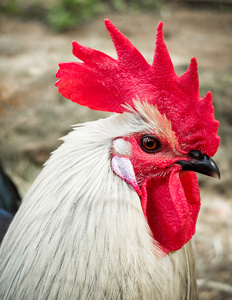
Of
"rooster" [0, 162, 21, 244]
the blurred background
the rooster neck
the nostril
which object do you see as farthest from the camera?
the blurred background

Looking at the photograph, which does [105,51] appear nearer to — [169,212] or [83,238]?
[169,212]

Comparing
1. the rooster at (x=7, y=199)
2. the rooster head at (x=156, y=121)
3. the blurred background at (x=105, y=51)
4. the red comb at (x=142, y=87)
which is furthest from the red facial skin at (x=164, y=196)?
the blurred background at (x=105, y=51)

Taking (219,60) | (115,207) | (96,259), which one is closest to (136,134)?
(115,207)

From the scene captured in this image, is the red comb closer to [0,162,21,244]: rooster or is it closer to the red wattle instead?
the red wattle

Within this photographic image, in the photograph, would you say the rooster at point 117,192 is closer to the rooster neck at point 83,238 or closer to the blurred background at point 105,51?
the rooster neck at point 83,238

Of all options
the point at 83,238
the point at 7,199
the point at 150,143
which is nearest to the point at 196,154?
the point at 150,143

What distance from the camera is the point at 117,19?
7.12 metres

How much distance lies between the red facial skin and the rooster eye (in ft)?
0.06

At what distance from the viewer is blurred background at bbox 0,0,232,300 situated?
11.8 ft

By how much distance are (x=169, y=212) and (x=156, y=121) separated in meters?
0.46

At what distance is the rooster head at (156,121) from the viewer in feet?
5.44

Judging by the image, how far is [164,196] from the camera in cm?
175

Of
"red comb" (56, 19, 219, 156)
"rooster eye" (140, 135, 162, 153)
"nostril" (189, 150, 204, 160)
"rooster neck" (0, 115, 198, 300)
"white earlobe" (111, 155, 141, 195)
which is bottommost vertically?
"rooster neck" (0, 115, 198, 300)

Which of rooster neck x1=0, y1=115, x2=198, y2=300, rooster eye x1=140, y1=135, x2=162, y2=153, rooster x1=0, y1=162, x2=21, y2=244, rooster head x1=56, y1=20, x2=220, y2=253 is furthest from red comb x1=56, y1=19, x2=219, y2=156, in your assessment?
rooster x1=0, y1=162, x2=21, y2=244
